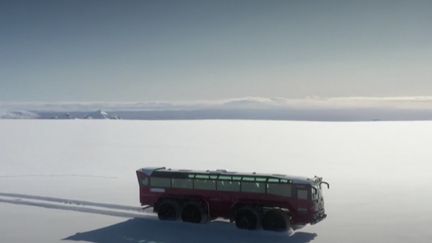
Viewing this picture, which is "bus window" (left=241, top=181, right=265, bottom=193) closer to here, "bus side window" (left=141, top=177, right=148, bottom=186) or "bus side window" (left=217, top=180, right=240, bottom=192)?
"bus side window" (left=217, top=180, right=240, bottom=192)

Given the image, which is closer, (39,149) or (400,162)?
(400,162)

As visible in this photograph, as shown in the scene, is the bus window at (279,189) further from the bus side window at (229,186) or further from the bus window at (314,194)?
the bus side window at (229,186)

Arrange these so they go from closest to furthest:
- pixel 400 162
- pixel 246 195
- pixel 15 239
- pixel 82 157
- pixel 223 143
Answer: pixel 15 239, pixel 246 195, pixel 400 162, pixel 82 157, pixel 223 143

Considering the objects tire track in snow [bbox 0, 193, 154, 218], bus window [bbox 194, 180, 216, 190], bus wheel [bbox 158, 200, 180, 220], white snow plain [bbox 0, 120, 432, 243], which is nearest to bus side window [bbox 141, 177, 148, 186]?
tire track in snow [bbox 0, 193, 154, 218]

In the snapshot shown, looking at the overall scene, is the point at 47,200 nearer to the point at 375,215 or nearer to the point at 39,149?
the point at 375,215

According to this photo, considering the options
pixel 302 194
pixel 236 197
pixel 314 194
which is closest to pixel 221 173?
pixel 236 197

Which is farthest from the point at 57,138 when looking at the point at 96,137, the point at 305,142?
the point at 305,142

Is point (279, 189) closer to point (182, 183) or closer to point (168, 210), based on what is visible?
point (182, 183)
